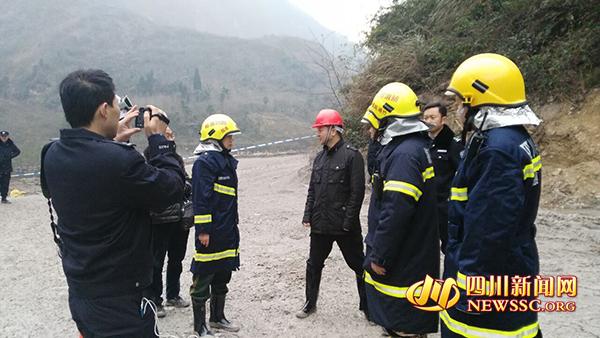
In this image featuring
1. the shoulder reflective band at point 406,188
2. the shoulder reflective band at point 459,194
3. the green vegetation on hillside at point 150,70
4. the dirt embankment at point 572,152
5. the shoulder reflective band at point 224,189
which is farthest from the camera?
the green vegetation on hillside at point 150,70

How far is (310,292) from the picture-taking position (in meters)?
4.33

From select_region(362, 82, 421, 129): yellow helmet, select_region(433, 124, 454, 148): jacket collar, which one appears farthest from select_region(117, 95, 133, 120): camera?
select_region(433, 124, 454, 148): jacket collar

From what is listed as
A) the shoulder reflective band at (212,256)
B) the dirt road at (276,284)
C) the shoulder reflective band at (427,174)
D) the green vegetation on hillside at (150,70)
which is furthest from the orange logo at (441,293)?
the green vegetation on hillside at (150,70)

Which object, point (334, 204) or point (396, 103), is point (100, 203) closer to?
point (396, 103)

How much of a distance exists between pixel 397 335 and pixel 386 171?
3.87 ft

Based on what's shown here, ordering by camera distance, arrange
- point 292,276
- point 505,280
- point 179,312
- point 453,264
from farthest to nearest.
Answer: point 292,276
point 179,312
point 453,264
point 505,280

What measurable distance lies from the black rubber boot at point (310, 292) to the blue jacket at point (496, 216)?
2.15m

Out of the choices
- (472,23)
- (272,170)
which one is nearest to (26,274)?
(472,23)

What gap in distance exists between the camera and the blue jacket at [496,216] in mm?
2006

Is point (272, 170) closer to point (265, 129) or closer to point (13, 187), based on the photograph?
point (13, 187)

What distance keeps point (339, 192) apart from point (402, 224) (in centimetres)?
140

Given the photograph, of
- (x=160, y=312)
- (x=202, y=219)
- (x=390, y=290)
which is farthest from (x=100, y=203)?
(x=160, y=312)

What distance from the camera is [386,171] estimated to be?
2980 millimetres

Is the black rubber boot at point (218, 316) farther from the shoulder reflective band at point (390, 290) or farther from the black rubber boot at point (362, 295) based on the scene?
the shoulder reflective band at point (390, 290)
